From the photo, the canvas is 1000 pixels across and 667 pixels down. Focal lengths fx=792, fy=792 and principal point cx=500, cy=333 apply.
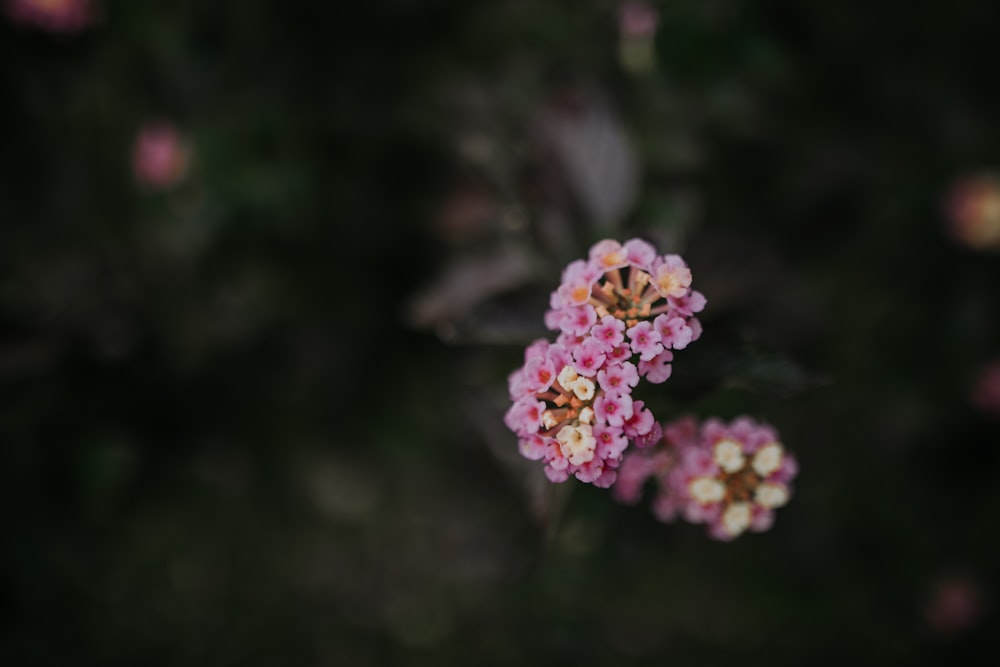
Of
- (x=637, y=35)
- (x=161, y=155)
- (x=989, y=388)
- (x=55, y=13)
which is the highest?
(x=637, y=35)

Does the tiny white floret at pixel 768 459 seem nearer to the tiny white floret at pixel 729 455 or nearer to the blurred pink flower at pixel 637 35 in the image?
the tiny white floret at pixel 729 455

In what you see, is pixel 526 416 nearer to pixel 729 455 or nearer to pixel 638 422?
pixel 638 422

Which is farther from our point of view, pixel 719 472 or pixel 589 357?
pixel 719 472

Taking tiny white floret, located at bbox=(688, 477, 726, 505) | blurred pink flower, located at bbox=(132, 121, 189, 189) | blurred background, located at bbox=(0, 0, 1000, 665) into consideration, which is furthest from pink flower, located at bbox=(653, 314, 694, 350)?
blurred pink flower, located at bbox=(132, 121, 189, 189)

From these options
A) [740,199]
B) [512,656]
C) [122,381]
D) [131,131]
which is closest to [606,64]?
[740,199]

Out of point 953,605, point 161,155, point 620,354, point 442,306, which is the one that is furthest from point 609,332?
point 953,605
